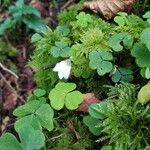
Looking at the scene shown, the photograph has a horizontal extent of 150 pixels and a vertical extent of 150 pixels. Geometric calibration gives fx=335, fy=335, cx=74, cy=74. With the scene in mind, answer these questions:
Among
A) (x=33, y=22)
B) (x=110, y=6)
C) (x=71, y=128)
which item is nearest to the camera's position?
(x=71, y=128)

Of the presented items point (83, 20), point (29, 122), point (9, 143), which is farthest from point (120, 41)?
point (9, 143)

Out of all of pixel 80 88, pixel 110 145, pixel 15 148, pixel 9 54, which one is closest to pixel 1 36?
pixel 9 54

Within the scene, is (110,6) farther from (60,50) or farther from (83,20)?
(60,50)

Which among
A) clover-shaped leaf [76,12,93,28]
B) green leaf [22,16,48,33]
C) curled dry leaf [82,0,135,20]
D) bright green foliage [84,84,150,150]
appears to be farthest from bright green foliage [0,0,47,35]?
bright green foliage [84,84,150,150]

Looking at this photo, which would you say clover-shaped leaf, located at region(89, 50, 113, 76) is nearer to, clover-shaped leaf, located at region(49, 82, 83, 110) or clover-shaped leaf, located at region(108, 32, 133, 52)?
clover-shaped leaf, located at region(108, 32, 133, 52)

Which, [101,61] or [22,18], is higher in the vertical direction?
[101,61]

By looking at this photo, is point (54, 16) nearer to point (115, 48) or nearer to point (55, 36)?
point (55, 36)

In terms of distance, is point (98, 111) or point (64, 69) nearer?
point (98, 111)
